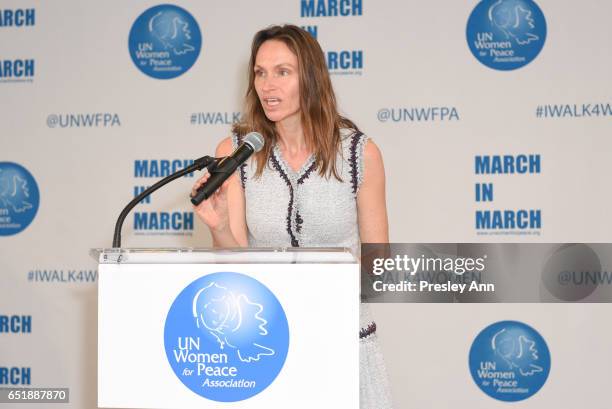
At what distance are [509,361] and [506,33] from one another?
1654mm

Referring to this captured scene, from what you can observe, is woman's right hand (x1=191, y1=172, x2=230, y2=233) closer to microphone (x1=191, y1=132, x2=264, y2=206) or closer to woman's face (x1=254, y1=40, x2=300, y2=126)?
microphone (x1=191, y1=132, x2=264, y2=206)

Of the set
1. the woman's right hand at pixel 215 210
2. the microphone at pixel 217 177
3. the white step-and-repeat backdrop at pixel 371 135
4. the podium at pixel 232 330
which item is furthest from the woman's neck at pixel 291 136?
the white step-and-repeat backdrop at pixel 371 135

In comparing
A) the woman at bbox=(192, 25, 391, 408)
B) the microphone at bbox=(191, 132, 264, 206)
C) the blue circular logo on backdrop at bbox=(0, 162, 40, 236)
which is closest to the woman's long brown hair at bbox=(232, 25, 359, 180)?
the woman at bbox=(192, 25, 391, 408)

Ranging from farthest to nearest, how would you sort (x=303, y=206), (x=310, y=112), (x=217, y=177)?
(x=310, y=112) → (x=303, y=206) → (x=217, y=177)

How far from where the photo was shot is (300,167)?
236 centimetres

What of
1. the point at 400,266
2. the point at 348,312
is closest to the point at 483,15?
the point at 400,266

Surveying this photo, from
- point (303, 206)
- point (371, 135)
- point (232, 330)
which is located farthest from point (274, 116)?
point (371, 135)

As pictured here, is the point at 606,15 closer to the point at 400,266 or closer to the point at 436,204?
the point at 436,204

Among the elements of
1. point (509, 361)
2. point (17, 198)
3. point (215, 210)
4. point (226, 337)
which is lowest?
point (509, 361)

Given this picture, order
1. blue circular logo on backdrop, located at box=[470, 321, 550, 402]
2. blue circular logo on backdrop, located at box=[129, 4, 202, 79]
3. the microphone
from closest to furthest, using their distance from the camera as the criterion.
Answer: the microphone < blue circular logo on backdrop, located at box=[470, 321, 550, 402] < blue circular logo on backdrop, located at box=[129, 4, 202, 79]

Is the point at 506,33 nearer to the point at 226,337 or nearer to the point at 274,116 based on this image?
the point at 274,116

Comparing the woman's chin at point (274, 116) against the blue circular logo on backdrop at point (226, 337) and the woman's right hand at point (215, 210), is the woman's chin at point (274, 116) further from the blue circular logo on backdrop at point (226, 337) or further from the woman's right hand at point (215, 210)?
the blue circular logo on backdrop at point (226, 337)

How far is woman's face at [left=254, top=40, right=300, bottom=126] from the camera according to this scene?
92.5 inches

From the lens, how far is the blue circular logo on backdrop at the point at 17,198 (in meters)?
4.04
